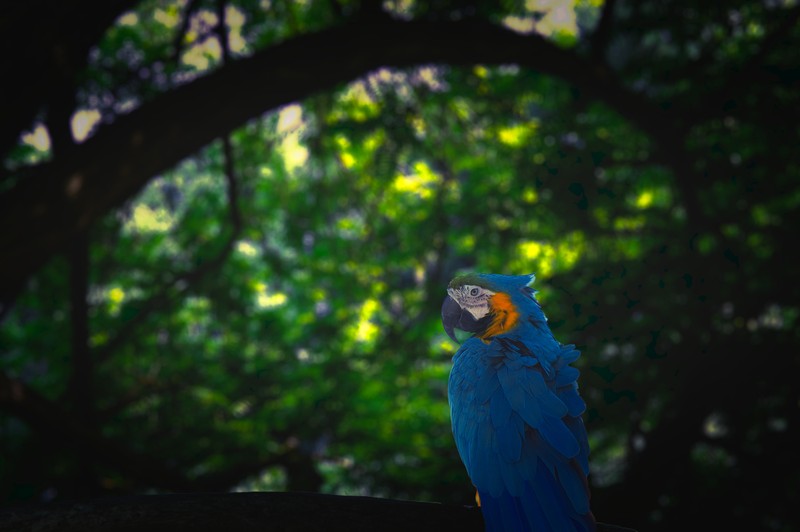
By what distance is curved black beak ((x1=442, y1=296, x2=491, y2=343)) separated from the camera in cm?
193

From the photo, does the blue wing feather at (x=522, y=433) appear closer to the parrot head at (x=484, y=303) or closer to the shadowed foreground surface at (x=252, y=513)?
the parrot head at (x=484, y=303)

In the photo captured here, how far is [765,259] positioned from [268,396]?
5.63 metres

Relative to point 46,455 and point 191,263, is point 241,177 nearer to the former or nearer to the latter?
point 191,263

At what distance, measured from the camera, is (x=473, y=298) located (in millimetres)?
1906

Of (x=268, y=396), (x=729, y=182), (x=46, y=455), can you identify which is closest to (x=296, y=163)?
(x=268, y=396)

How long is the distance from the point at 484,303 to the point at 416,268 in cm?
573

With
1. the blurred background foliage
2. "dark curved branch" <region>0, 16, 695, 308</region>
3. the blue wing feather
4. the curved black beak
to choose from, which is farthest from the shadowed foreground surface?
"dark curved branch" <region>0, 16, 695, 308</region>

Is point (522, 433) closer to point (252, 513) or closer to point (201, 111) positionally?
point (252, 513)

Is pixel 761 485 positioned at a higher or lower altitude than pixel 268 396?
lower

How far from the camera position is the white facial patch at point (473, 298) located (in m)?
1.88

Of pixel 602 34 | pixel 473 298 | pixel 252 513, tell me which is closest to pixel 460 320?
pixel 473 298

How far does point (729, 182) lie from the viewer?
5895 millimetres

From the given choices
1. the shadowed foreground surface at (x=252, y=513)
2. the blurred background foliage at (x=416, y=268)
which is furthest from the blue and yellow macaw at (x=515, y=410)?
the blurred background foliage at (x=416, y=268)

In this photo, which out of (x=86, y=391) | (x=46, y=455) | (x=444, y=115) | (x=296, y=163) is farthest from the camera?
(x=296, y=163)
